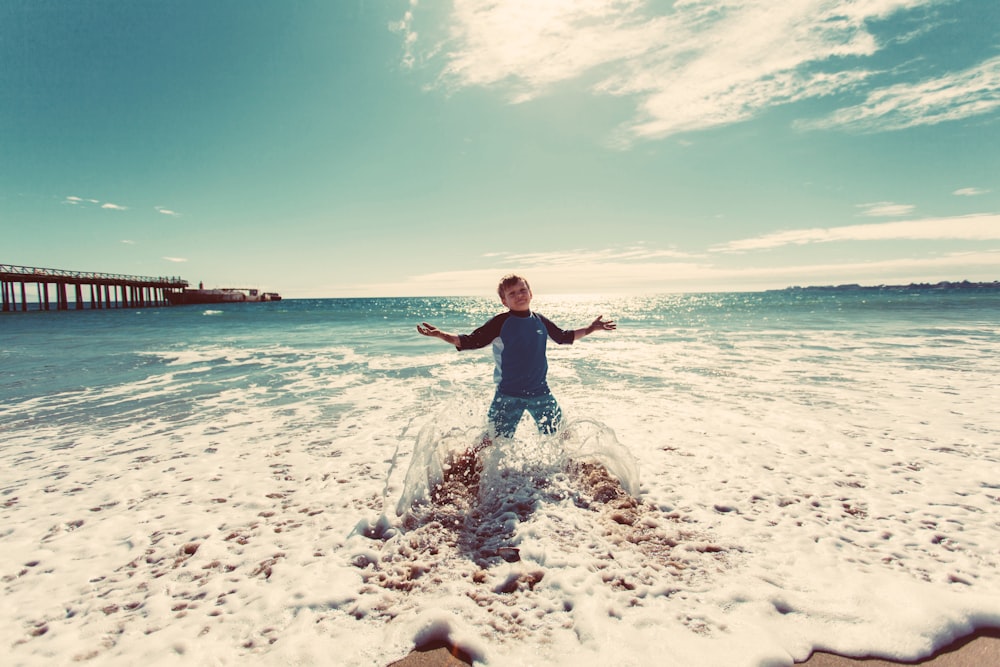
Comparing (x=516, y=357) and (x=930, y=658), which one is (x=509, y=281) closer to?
(x=516, y=357)

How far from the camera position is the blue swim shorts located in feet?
16.0

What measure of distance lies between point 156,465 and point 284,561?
12.1 feet

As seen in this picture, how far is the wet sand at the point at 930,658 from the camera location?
2582mm

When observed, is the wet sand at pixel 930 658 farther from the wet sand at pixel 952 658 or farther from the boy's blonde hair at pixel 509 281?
the boy's blonde hair at pixel 509 281

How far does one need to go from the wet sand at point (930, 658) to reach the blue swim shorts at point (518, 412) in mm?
2387

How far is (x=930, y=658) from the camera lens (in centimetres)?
262

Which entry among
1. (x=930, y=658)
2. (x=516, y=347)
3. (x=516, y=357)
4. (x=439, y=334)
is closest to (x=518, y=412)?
(x=516, y=357)

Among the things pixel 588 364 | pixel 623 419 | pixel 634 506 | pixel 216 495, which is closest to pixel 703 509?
pixel 634 506

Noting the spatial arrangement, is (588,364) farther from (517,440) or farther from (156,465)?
(156,465)

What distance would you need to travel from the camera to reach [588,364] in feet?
50.0

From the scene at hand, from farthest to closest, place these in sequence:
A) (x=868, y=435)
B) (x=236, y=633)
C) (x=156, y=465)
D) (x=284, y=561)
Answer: (x=868, y=435), (x=156, y=465), (x=284, y=561), (x=236, y=633)

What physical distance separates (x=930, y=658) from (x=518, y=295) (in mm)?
3860

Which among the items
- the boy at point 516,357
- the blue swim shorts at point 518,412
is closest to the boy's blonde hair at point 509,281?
the boy at point 516,357

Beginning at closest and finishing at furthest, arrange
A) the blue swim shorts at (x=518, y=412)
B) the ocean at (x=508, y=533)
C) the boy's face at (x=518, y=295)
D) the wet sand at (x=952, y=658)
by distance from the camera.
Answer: the wet sand at (x=952, y=658)
the ocean at (x=508, y=533)
the boy's face at (x=518, y=295)
the blue swim shorts at (x=518, y=412)
